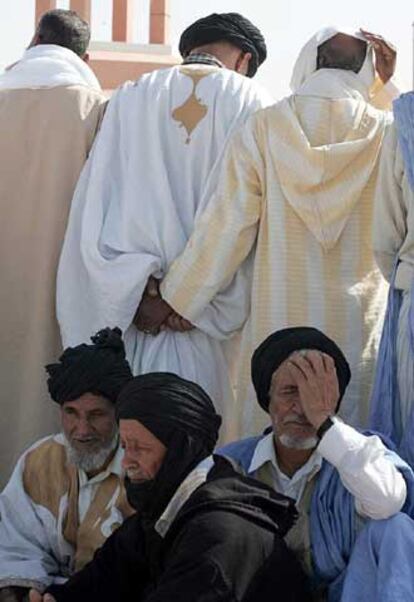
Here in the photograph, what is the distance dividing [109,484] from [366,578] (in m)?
1.15

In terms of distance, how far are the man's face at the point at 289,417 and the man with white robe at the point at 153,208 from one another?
939mm

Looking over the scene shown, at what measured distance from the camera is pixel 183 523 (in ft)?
14.7

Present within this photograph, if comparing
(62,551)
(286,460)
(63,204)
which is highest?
(63,204)

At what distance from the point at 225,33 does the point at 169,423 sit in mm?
2090

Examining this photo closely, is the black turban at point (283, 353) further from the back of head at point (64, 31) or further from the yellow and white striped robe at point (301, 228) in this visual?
the back of head at point (64, 31)

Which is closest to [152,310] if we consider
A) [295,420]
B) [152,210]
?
[152,210]

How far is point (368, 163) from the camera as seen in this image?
587cm

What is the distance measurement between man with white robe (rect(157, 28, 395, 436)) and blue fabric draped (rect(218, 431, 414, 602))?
840mm

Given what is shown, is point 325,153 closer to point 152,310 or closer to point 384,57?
point 384,57

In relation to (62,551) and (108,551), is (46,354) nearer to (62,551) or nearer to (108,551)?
(62,551)

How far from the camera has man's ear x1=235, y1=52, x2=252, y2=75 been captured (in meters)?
6.46

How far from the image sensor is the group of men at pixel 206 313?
15.8ft

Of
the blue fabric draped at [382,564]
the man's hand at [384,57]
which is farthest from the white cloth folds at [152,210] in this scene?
the blue fabric draped at [382,564]

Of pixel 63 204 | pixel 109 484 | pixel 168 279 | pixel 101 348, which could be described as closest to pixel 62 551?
pixel 109 484
